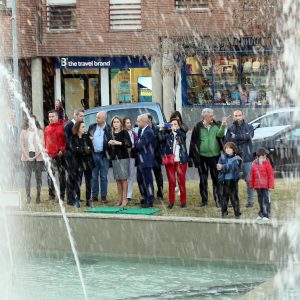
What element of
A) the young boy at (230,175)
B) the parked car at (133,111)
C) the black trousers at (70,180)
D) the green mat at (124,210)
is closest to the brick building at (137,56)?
the parked car at (133,111)

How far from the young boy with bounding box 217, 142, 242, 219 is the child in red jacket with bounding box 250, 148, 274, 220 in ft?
1.16

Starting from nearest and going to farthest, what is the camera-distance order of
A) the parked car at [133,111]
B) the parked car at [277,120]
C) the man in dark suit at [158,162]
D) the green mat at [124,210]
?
the green mat at [124,210] < the man in dark suit at [158,162] < the parked car at [277,120] < the parked car at [133,111]

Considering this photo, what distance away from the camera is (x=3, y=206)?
530 inches

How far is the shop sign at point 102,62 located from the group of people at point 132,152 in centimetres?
1956

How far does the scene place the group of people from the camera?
1567 cm

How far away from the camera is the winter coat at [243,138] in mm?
15570

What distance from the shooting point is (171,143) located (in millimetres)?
15773

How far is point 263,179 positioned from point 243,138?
1.65 m

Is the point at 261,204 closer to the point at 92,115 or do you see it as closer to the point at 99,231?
the point at 99,231

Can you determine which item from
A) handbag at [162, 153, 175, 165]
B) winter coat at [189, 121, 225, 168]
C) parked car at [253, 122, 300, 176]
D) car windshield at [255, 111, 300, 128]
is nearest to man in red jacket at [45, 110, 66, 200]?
handbag at [162, 153, 175, 165]

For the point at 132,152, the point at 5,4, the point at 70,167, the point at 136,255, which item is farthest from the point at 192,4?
the point at 136,255

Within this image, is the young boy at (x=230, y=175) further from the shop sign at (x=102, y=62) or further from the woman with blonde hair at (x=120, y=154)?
the shop sign at (x=102, y=62)

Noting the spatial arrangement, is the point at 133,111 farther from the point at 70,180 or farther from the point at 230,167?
the point at 230,167

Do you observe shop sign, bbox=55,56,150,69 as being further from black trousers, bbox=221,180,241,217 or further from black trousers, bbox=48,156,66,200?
black trousers, bbox=221,180,241,217
